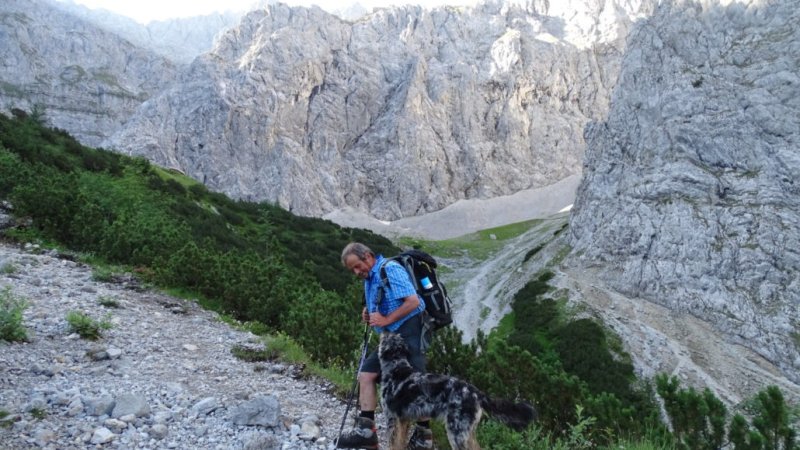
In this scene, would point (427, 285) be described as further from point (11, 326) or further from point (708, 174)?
point (708, 174)

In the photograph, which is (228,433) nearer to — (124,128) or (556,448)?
(556,448)

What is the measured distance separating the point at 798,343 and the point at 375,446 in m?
52.6

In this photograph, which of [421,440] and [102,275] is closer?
[421,440]

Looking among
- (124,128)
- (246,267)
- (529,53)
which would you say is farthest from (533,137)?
(246,267)

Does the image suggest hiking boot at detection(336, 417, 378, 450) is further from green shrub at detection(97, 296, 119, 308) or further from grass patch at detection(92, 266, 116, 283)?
grass patch at detection(92, 266, 116, 283)

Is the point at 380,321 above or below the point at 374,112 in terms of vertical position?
below

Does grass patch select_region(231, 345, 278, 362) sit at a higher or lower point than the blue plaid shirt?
lower

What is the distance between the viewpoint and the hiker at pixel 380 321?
20.2ft

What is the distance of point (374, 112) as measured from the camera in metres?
154

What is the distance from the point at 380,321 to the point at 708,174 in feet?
220

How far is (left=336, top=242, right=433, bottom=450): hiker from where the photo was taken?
6.15 metres

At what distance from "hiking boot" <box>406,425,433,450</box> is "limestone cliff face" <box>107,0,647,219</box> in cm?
12930

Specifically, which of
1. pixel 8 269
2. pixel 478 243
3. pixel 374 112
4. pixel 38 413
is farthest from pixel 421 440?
pixel 374 112

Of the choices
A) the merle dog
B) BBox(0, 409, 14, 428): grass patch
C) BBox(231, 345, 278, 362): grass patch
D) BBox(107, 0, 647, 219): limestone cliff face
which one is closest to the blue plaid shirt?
the merle dog
